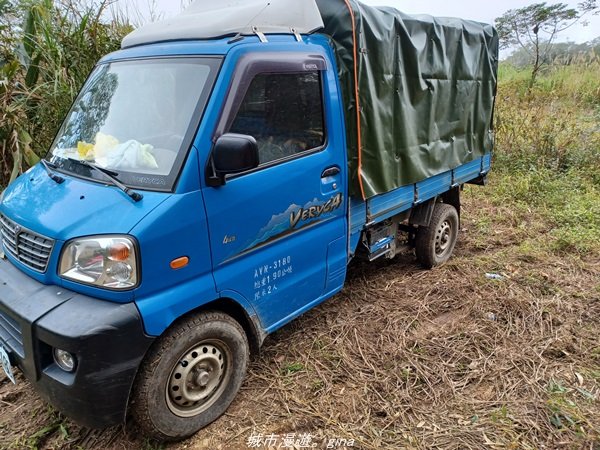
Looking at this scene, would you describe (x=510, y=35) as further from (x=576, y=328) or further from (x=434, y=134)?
(x=576, y=328)

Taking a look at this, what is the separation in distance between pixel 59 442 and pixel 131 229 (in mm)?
1422

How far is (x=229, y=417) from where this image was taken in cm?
266

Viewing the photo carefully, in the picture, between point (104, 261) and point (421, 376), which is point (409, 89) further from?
point (104, 261)

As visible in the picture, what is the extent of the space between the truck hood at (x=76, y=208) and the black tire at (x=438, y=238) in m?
3.04

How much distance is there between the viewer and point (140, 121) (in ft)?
8.27

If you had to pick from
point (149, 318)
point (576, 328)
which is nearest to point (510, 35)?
point (576, 328)

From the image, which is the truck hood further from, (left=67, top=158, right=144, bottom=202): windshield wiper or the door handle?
the door handle

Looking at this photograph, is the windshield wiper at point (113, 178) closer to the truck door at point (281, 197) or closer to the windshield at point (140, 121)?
the windshield at point (140, 121)

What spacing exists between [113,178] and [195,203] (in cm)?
47

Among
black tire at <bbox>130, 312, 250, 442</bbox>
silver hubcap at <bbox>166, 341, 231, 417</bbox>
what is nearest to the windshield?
Answer: black tire at <bbox>130, 312, 250, 442</bbox>

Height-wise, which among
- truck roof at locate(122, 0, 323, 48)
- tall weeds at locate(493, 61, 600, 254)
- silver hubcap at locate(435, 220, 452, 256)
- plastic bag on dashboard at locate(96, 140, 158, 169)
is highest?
truck roof at locate(122, 0, 323, 48)

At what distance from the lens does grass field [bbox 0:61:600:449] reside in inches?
99.3

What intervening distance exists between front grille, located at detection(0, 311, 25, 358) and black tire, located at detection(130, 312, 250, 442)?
2.02 ft

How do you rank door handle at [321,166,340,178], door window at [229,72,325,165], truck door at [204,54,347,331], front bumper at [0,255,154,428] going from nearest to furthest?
front bumper at [0,255,154,428] → truck door at [204,54,347,331] → door window at [229,72,325,165] → door handle at [321,166,340,178]
